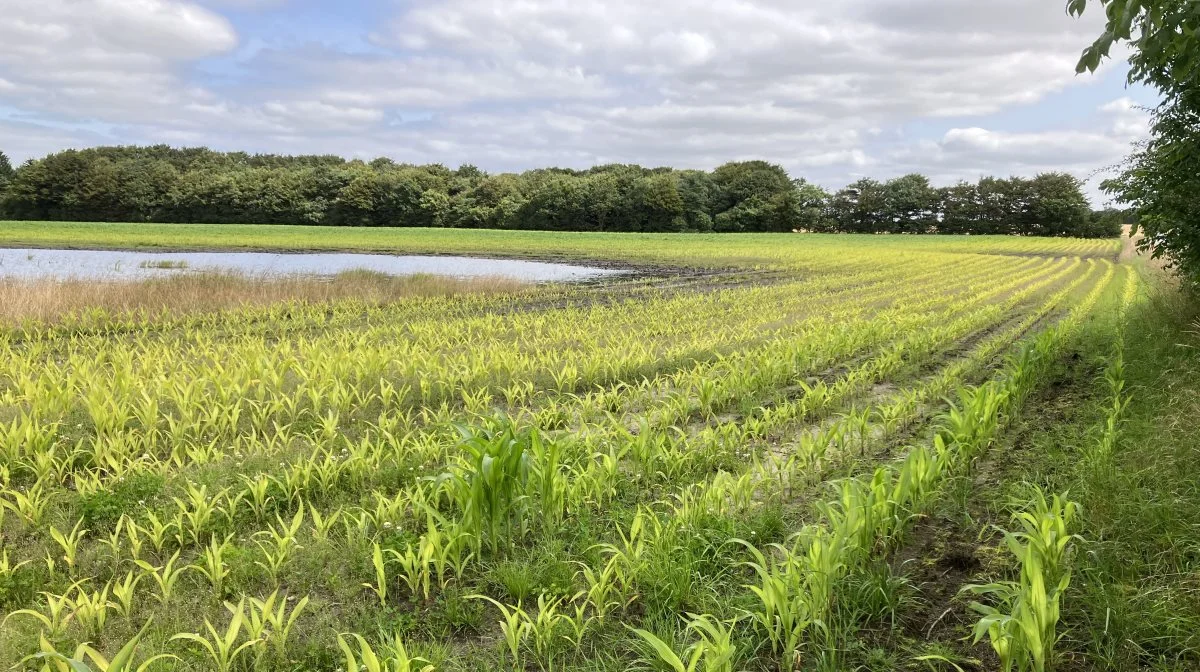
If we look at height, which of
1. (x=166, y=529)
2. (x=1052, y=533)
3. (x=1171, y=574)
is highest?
(x=1052, y=533)

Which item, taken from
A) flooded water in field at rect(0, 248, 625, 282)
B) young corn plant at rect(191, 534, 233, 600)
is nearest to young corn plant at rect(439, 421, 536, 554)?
young corn plant at rect(191, 534, 233, 600)

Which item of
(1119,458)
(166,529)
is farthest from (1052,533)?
(166,529)

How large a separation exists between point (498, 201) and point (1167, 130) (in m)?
64.8

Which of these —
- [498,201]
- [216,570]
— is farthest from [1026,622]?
[498,201]

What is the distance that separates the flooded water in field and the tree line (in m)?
37.3

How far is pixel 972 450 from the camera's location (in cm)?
441

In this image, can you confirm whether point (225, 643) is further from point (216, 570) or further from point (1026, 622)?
point (1026, 622)

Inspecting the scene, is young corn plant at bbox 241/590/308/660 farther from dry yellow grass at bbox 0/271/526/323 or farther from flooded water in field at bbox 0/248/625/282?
flooded water in field at bbox 0/248/625/282

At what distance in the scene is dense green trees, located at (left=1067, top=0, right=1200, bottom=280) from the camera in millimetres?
2936

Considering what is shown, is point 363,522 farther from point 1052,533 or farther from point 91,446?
point 1052,533

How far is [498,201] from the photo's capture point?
6888 centimetres

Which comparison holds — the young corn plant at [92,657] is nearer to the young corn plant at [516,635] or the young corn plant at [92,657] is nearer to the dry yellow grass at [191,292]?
the young corn plant at [516,635]

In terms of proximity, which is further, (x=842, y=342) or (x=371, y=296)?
(x=371, y=296)

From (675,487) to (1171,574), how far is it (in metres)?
2.46
